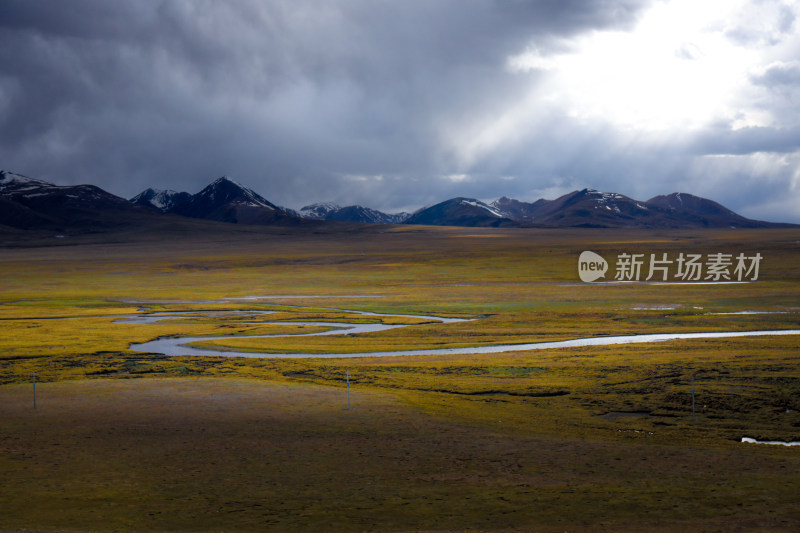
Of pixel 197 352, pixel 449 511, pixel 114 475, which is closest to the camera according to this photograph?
pixel 449 511

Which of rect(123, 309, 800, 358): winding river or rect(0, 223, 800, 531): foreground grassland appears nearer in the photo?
rect(0, 223, 800, 531): foreground grassland

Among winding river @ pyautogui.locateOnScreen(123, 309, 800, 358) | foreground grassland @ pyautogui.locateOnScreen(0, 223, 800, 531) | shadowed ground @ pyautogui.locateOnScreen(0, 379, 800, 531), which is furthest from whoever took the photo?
winding river @ pyautogui.locateOnScreen(123, 309, 800, 358)

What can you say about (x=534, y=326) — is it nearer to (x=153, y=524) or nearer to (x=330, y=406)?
(x=330, y=406)

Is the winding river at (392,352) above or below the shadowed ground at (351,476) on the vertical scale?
below

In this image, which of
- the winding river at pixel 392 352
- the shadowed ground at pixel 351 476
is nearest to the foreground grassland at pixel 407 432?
the shadowed ground at pixel 351 476

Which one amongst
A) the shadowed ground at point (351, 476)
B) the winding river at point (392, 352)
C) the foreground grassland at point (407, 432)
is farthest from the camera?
the winding river at point (392, 352)

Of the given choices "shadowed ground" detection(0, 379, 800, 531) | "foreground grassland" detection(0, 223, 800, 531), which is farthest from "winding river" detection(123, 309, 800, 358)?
"shadowed ground" detection(0, 379, 800, 531)

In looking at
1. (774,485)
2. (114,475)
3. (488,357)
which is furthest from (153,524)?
(488,357)

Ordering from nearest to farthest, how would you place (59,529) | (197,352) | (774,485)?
(59,529) < (774,485) < (197,352)

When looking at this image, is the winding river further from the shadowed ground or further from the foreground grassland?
the shadowed ground

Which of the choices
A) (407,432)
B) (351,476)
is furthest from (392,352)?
(351,476)

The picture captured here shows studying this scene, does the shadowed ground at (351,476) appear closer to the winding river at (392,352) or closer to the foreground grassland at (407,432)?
the foreground grassland at (407,432)
